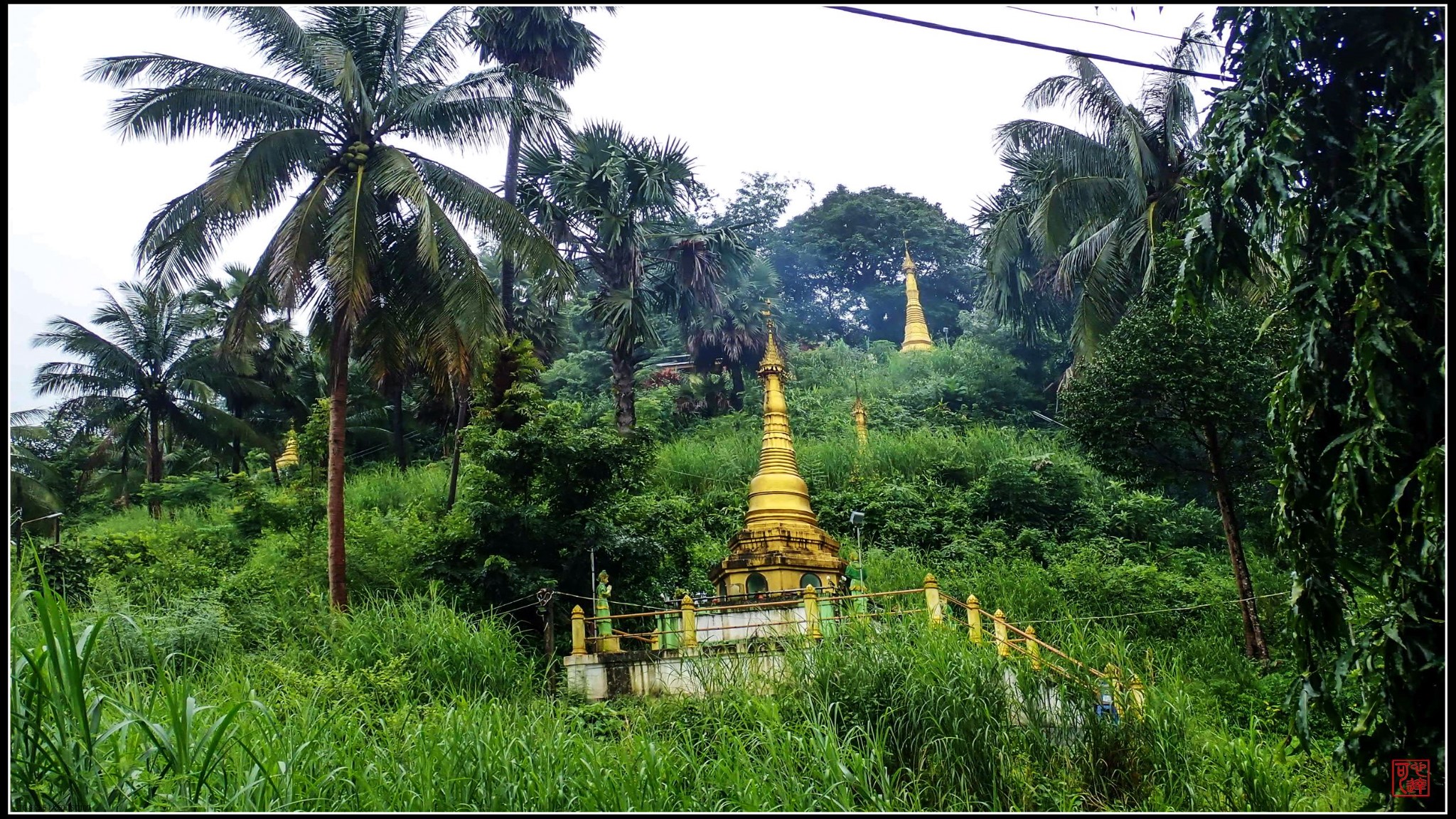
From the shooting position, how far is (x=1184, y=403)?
1369 cm

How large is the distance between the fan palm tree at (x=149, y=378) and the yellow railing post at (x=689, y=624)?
1550cm

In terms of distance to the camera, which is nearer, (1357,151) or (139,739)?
(1357,151)

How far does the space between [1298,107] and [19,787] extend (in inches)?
264

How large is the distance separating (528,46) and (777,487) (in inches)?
463

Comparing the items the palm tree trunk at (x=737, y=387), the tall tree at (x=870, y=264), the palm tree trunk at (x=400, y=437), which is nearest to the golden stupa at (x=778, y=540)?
the palm tree trunk at (x=737, y=387)

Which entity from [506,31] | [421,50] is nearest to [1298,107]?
[421,50]

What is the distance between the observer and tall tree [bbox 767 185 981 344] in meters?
40.5

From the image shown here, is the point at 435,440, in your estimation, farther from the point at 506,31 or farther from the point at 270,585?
the point at 270,585

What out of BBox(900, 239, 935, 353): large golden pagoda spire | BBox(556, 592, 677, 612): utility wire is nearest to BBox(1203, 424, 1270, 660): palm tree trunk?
BBox(556, 592, 677, 612): utility wire

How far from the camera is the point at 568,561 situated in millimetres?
13570

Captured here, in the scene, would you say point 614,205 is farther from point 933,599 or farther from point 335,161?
point 933,599

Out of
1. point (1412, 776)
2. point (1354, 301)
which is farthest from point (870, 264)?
point (1412, 776)

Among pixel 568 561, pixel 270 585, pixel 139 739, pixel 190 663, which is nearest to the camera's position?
pixel 139 739

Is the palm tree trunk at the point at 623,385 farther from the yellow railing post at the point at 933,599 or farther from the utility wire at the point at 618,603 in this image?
the yellow railing post at the point at 933,599
